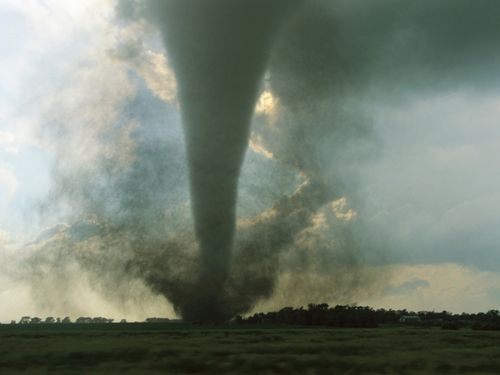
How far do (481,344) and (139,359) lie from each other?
47.3 metres

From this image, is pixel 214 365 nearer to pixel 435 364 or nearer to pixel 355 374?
pixel 355 374

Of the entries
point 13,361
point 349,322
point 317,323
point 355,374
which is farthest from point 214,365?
point 317,323

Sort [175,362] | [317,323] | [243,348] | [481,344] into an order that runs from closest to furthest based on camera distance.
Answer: [175,362], [243,348], [481,344], [317,323]

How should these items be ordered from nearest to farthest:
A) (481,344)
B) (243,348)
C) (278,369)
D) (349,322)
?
(278,369) < (243,348) < (481,344) < (349,322)

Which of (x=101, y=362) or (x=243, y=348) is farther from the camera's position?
(x=243, y=348)

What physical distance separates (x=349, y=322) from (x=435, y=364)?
424 ft

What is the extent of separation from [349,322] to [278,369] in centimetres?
13361

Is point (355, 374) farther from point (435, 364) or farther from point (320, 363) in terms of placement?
point (435, 364)

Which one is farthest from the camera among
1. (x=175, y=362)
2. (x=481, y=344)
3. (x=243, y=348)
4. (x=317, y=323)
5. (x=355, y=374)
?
(x=317, y=323)

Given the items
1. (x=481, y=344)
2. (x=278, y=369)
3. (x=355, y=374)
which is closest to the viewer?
(x=355, y=374)

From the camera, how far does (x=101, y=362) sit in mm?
57781

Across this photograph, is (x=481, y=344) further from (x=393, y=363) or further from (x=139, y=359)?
(x=139, y=359)

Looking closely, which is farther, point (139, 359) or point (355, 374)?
point (139, 359)

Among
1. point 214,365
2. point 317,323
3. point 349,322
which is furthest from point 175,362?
point 317,323
